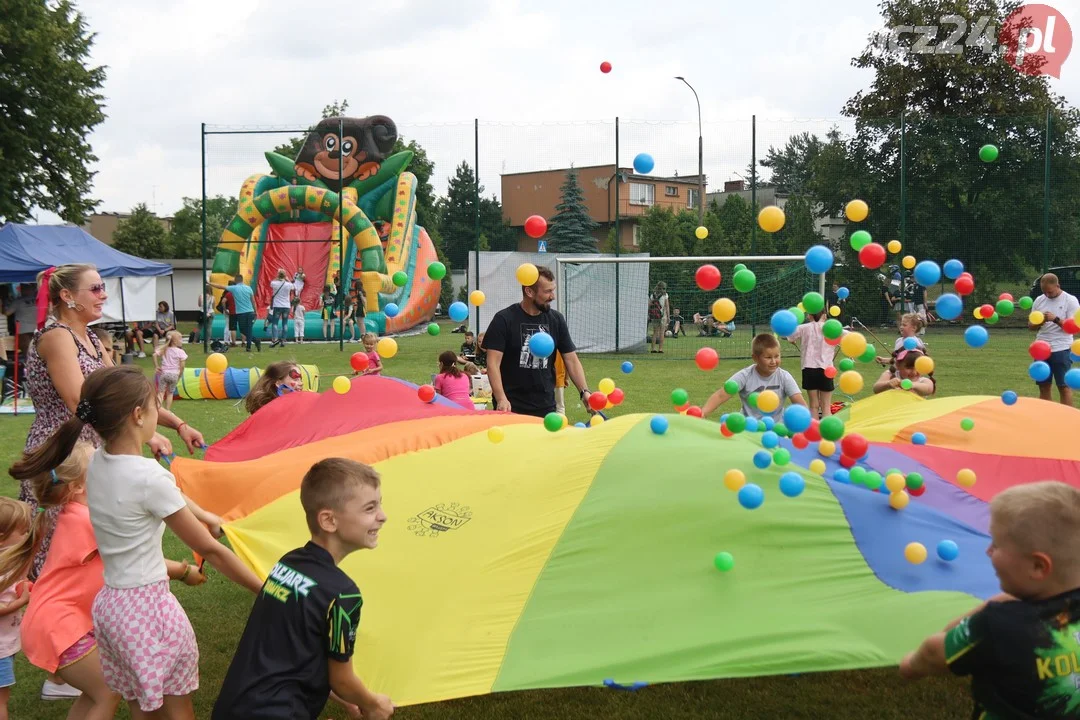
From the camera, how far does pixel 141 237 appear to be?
50531mm

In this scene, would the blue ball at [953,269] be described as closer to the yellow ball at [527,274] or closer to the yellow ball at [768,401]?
the yellow ball at [768,401]

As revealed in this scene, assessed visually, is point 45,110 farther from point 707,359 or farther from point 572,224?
point 707,359

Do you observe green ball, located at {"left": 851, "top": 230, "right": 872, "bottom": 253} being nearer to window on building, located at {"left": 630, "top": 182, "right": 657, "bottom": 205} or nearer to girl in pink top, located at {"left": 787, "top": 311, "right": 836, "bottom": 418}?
girl in pink top, located at {"left": 787, "top": 311, "right": 836, "bottom": 418}

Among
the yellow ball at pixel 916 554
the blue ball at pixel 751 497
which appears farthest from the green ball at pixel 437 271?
the yellow ball at pixel 916 554

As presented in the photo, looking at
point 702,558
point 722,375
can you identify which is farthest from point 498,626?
point 722,375

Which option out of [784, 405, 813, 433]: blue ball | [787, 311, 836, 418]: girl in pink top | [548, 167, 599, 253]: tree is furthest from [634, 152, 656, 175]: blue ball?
[548, 167, 599, 253]: tree

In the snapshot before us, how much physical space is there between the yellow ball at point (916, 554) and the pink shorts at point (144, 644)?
2.36m

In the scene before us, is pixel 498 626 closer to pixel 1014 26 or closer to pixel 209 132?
pixel 209 132

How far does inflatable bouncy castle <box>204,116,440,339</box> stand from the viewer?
22047 millimetres

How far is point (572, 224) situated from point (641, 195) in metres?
1.74

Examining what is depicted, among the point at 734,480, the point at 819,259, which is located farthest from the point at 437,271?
the point at 734,480

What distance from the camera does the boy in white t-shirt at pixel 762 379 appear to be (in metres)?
5.41

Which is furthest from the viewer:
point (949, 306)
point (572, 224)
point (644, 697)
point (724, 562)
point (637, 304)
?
point (572, 224)

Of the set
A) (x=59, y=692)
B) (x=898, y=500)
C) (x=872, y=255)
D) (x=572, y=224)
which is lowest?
(x=59, y=692)
